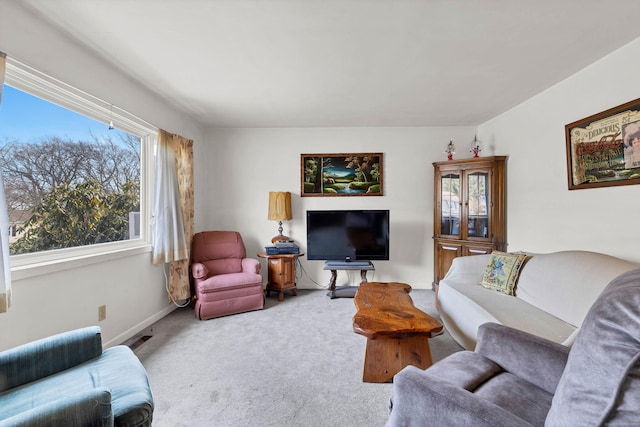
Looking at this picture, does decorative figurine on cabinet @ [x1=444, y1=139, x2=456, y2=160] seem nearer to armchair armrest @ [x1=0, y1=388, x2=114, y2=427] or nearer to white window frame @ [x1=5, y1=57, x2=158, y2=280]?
white window frame @ [x1=5, y1=57, x2=158, y2=280]

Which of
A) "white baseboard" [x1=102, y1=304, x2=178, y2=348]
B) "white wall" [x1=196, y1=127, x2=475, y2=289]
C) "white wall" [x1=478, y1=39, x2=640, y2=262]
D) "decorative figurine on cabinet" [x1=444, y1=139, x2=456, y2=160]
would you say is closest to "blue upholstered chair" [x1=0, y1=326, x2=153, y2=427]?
"white baseboard" [x1=102, y1=304, x2=178, y2=348]

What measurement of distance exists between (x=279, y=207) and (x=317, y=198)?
0.61m

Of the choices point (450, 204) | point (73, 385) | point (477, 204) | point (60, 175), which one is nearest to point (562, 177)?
point (477, 204)

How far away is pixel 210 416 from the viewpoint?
59.7 inches

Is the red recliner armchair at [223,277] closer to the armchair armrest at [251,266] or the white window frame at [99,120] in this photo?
the armchair armrest at [251,266]

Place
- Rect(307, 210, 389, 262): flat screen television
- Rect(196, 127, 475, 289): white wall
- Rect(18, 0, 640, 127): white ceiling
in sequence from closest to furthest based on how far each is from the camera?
Rect(18, 0, 640, 127): white ceiling < Rect(307, 210, 389, 262): flat screen television < Rect(196, 127, 475, 289): white wall

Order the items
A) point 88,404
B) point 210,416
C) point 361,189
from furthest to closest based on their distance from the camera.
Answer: point 361,189 < point 210,416 < point 88,404

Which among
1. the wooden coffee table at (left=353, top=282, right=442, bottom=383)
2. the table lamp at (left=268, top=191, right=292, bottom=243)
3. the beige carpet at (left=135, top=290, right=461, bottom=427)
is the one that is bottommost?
the beige carpet at (left=135, top=290, right=461, bottom=427)

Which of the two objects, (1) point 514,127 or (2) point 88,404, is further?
(1) point 514,127

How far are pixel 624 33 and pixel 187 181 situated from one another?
414cm

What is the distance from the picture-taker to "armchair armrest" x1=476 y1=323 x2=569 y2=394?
1.14 m

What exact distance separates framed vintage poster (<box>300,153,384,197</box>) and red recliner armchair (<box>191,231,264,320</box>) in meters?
1.34

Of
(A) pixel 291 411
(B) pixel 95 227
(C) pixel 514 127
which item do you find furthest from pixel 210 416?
(C) pixel 514 127

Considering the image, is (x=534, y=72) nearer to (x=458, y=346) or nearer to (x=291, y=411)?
(x=458, y=346)
